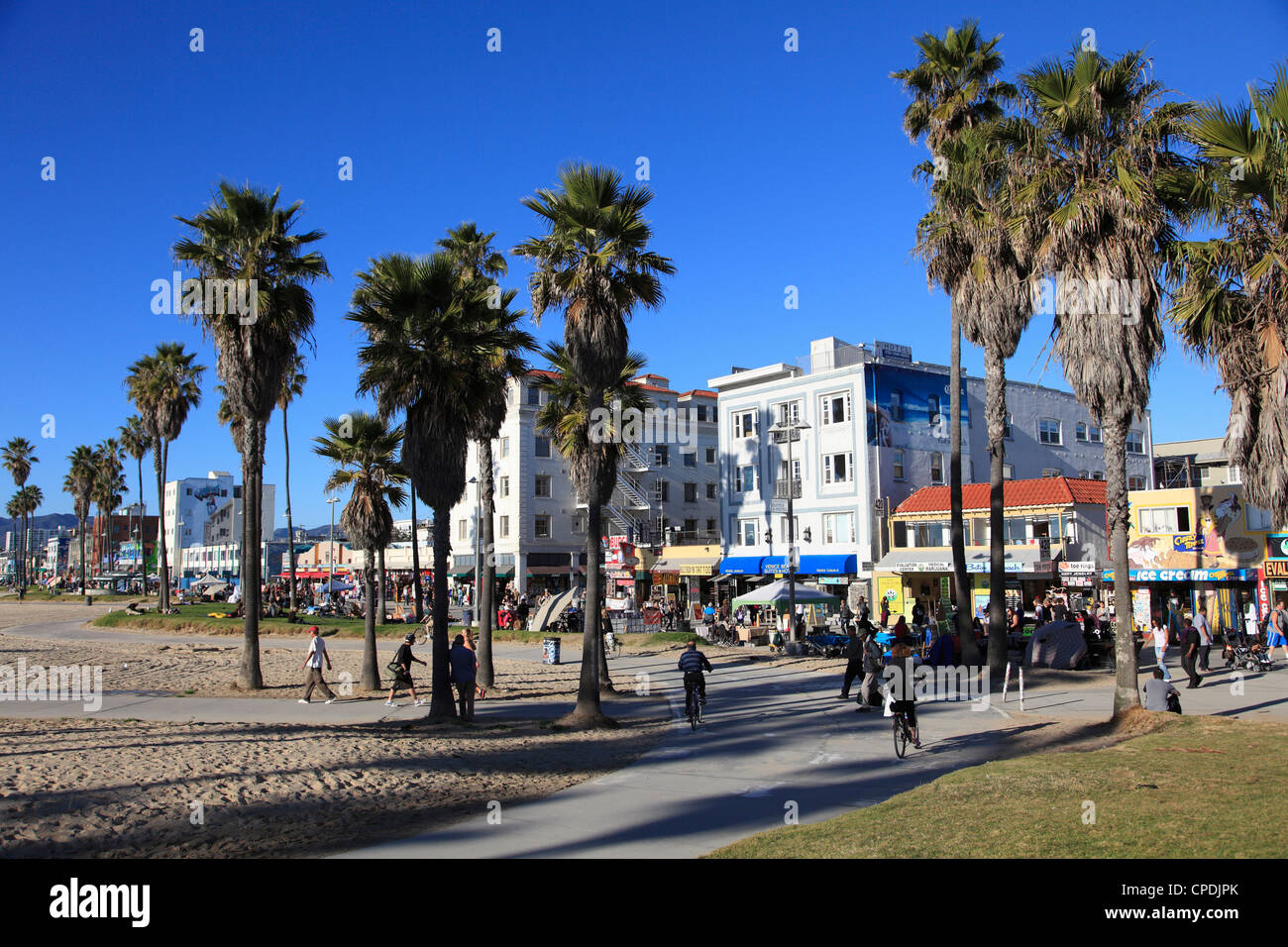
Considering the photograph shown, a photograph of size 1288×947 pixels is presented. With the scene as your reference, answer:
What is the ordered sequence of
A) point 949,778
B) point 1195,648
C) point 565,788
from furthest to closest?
1. point 1195,648
2. point 565,788
3. point 949,778

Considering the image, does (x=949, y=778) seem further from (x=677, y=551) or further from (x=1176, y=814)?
(x=677, y=551)

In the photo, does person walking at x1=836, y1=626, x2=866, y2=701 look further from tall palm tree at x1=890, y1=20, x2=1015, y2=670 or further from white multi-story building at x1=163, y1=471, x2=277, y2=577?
white multi-story building at x1=163, y1=471, x2=277, y2=577

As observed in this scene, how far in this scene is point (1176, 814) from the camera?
26.8 feet

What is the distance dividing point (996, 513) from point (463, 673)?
51.2 feet

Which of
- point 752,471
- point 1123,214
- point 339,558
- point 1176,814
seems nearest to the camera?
point 1176,814

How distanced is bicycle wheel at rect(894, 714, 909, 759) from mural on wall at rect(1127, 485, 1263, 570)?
2449 centimetres

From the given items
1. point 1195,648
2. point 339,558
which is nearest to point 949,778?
point 1195,648

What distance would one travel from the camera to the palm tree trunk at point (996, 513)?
909 inches

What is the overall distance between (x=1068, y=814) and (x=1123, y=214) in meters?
10.3

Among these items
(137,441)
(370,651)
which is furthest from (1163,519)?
(137,441)

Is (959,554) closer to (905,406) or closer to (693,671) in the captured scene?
(693,671)

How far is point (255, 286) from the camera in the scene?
2031cm
